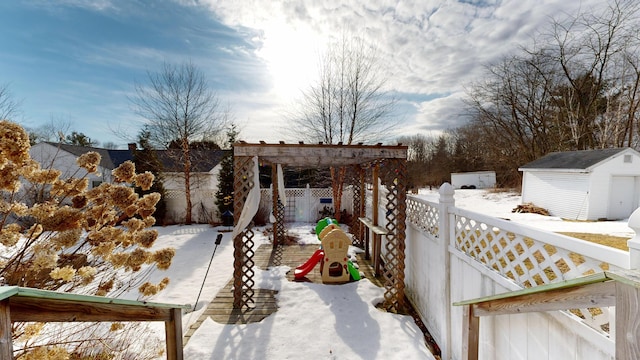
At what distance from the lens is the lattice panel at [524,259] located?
1.38 metres

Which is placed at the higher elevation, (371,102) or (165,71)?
(165,71)

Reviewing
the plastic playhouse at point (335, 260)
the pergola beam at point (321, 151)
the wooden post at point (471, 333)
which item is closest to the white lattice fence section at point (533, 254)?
the wooden post at point (471, 333)

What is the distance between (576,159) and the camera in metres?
11.0

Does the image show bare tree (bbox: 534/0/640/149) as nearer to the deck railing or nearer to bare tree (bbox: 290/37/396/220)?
bare tree (bbox: 290/37/396/220)

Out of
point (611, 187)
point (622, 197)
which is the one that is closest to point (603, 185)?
point (611, 187)

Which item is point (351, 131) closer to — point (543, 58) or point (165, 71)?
point (165, 71)

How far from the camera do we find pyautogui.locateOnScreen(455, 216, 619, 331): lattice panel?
1.38m

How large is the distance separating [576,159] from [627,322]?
1447 cm

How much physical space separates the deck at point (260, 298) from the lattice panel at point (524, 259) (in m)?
2.86

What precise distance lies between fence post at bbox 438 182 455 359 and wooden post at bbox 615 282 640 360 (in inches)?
91.4

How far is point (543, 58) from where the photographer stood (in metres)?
16.5

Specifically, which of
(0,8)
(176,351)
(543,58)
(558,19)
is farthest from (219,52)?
(543,58)

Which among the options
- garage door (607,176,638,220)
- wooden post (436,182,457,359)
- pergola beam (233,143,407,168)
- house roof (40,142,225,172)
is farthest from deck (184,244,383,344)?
garage door (607,176,638,220)

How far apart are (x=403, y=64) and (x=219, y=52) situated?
226 inches
